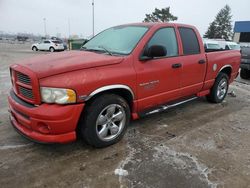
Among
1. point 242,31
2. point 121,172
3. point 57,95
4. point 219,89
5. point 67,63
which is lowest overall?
point 121,172

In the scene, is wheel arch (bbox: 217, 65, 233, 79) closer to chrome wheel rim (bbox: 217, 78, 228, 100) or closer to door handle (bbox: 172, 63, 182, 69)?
chrome wheel rim (bbox: 217, 78, 228, 100)

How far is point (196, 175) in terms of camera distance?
9.34 feet

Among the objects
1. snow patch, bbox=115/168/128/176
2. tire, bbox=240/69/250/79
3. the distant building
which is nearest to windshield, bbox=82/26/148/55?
snow patch, bbox=115/168/128/176

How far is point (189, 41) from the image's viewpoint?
15.1 feet

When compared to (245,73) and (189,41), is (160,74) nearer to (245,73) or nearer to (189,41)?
(189,41)

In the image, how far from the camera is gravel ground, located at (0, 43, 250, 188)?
271cm

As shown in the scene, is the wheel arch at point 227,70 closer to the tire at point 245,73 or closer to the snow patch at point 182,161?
the snow patch at point 182,161

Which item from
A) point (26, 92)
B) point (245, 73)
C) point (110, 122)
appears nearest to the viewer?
point (26, 92)

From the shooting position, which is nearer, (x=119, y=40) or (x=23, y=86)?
(x=23, y=86)

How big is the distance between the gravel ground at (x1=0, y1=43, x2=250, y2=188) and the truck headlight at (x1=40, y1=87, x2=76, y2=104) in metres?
0.86

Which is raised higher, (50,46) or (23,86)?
(23,86)

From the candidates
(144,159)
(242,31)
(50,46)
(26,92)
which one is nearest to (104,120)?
(144,159)

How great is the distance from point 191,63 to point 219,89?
176 cm

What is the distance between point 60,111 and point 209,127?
289cm
